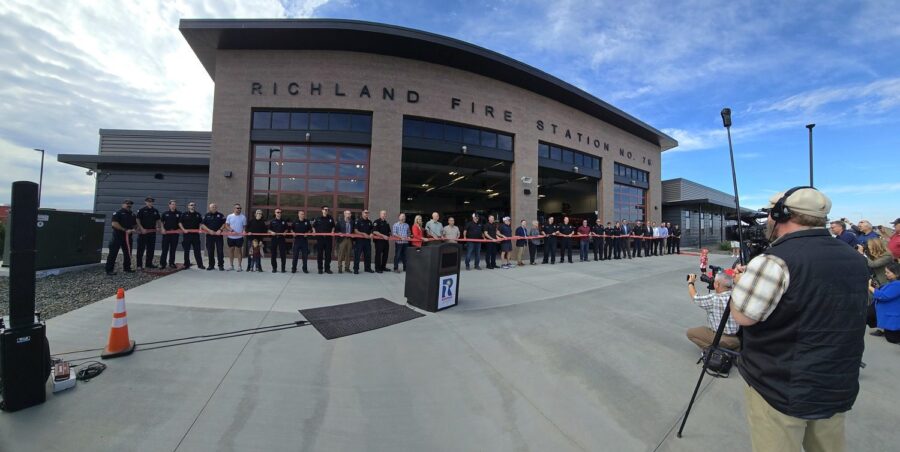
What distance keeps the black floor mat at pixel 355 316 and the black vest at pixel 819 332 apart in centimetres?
397

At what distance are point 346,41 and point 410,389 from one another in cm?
1175

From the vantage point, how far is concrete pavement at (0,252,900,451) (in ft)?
7.43

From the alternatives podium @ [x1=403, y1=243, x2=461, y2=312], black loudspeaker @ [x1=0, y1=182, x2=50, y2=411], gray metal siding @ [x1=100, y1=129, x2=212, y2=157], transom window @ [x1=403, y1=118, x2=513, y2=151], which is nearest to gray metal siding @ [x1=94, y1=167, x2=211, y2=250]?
gray metal siding @ [x1=100, y1=129, x2=212, y2=157]

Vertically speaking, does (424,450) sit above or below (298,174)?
below

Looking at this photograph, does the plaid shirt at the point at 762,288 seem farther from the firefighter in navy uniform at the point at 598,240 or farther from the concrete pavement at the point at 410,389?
the firefighter in navy uniform at the point at 598,240

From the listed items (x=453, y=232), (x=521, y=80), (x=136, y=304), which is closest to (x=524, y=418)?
(x=136, y=304)

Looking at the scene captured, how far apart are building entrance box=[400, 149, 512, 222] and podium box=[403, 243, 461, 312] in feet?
25.4

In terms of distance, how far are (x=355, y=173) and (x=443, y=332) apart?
8650mm

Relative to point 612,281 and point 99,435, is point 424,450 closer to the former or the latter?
point 99,435

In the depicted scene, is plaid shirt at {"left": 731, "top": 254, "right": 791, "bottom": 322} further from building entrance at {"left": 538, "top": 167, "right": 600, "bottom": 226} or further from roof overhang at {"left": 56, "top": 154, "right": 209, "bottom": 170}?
roof overhang at {"left": 56, "top": 154, "right": 209, "bottom": 170}

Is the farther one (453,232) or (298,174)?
(298,174)

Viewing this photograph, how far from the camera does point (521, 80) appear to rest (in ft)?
44.4

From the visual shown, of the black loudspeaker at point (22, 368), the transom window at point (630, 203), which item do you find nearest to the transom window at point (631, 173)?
the transom window at point (630, 203)

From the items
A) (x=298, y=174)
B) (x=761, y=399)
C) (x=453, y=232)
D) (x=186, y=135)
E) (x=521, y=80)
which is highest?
(x=521, y=80)
